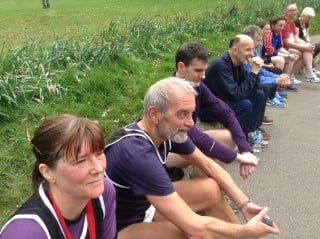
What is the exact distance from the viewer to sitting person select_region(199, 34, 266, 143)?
4.82 meters

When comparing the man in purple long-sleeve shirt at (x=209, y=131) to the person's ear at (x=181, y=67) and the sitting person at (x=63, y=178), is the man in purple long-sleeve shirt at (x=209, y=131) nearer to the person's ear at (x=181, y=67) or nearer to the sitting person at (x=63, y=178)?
the person's ear at (x=181, y=67)

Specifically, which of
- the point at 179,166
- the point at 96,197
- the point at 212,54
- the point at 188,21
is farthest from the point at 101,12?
the point at 96,197

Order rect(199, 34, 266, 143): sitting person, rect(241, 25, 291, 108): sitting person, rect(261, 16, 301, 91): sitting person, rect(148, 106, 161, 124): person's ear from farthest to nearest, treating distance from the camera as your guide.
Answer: rect(261, 16, 301, 91): sitting person < rect(241, 25, 291, 108): sitting person < rect(199, 34, 266, 143): sitting person < rect(148, 106, 161, 124): person's ear

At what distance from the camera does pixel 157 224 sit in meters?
2.71

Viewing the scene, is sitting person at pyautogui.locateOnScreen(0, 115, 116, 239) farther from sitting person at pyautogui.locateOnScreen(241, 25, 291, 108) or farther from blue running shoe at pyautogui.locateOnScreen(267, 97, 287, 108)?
blue running shoe at pyautogui.locateOnScreen(267, 97, 287, 108)

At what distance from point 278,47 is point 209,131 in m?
4.14

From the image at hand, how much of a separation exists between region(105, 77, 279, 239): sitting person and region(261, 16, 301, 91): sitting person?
4647mm

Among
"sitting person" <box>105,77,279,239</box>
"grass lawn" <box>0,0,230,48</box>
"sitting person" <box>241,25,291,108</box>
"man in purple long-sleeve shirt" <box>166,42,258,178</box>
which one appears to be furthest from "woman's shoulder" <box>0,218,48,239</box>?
"grass lawn" <box>0,0,230,48</box>

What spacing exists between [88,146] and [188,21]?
756cm

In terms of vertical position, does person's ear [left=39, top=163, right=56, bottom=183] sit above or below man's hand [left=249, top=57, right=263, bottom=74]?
above

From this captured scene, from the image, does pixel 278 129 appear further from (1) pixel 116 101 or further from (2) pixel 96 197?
(2) pixel 96 197

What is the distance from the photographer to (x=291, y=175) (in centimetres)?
457

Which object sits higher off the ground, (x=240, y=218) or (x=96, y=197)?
(x=96, y=197)

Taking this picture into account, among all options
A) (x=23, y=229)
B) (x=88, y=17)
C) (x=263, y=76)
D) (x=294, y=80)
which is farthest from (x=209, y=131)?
(x=88, y=17)
